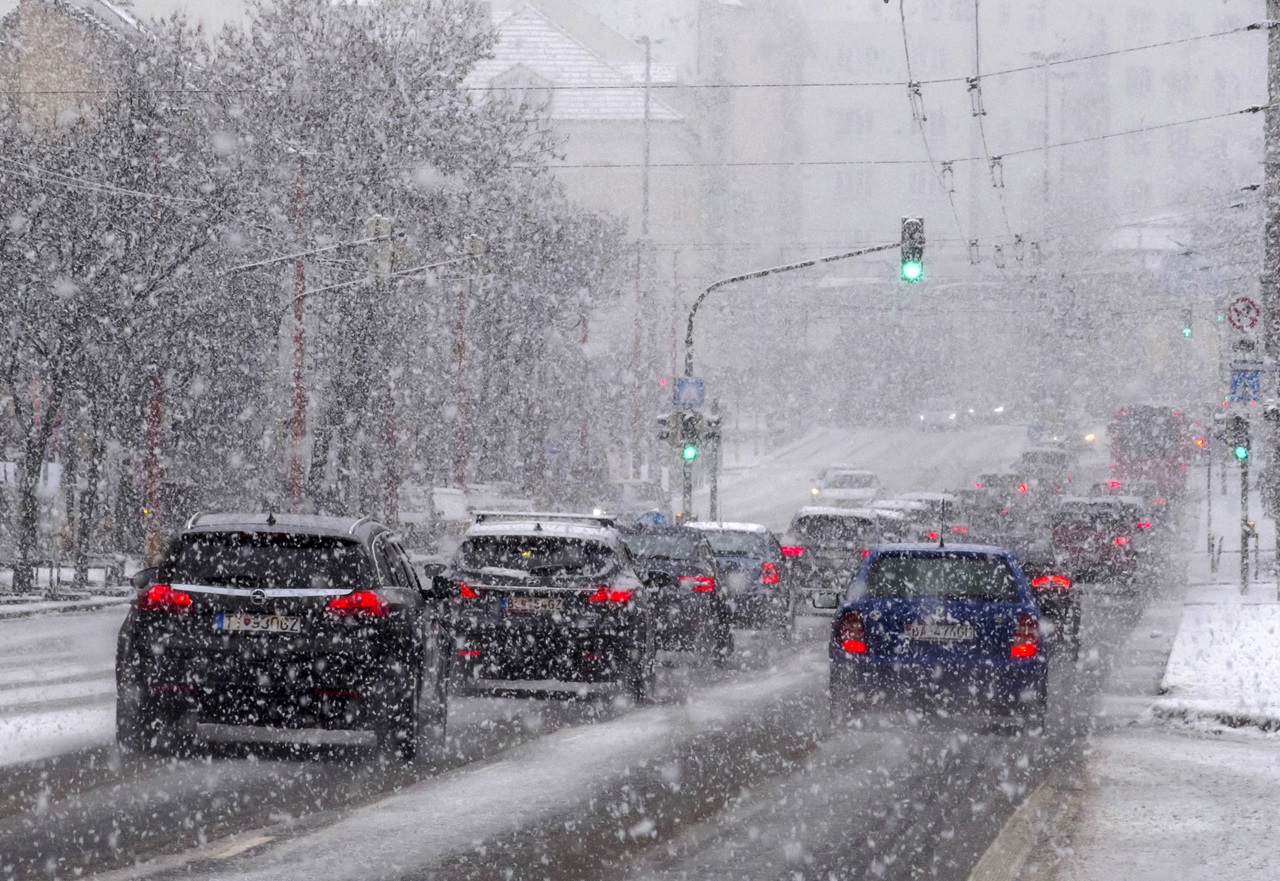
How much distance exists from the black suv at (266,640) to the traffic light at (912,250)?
2194 centimetres

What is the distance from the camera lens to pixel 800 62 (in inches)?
4776

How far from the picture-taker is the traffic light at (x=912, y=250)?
109 ft

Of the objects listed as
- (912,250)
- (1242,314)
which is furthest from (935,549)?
(912,250)

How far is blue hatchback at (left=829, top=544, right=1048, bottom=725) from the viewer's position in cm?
1441

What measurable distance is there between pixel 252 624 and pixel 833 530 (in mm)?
22806

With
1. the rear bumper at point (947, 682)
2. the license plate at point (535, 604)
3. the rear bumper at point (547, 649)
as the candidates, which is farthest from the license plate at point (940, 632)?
the license plate at point (535, 604)

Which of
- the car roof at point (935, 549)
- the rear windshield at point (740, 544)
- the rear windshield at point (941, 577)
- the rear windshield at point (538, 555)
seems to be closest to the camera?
the rear windshield at point (941, 577)

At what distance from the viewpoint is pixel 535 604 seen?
53.6 feet

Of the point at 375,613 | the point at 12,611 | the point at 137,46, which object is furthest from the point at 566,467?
the point at 375,613

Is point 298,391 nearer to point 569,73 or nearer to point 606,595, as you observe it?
point 606,595

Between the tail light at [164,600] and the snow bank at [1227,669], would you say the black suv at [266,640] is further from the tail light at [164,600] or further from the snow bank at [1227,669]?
the snow bank at [1227,669]

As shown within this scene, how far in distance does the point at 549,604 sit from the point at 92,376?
1974 cm

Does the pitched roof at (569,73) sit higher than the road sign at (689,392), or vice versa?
the pitched roof at (569,73)

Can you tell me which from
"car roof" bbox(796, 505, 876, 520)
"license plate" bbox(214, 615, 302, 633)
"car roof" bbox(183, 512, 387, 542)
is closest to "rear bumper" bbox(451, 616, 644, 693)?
"car roof" bbox(183, 512, 387, 542)
